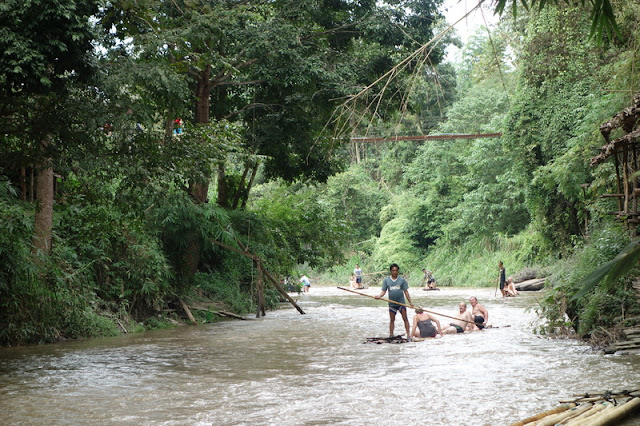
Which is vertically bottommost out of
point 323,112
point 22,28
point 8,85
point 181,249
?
point 181,249

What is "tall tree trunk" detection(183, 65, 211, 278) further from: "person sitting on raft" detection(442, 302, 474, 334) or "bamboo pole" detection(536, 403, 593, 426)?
"bamboo pole" detection(536, 403, 593, 426)

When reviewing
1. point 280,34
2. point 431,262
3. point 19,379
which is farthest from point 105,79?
point 431,262

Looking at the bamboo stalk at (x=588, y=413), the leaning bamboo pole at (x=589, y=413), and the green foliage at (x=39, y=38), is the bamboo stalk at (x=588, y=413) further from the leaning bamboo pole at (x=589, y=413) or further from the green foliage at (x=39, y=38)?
the green foliage at (x=39, y=38)

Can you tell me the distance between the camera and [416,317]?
49.2 ft

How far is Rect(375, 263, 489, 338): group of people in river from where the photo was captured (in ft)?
47.3

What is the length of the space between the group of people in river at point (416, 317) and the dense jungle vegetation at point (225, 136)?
221cm

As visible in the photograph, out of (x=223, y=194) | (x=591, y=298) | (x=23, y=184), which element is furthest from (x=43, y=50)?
(x=223, y=194)

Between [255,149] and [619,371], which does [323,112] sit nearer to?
[255,149]

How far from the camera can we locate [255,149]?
1997 cm

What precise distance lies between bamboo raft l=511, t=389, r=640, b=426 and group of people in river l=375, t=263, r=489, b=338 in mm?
7274

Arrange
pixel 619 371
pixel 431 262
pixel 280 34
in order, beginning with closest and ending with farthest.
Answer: pixel 619 371 → pixel 280 34 → pixel 431 262

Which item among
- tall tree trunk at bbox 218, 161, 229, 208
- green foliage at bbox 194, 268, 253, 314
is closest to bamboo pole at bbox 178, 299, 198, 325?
green foliage at bbox 194, 268, 253, 314

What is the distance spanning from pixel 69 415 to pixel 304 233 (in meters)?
16.2

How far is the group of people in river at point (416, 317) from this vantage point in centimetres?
1442
